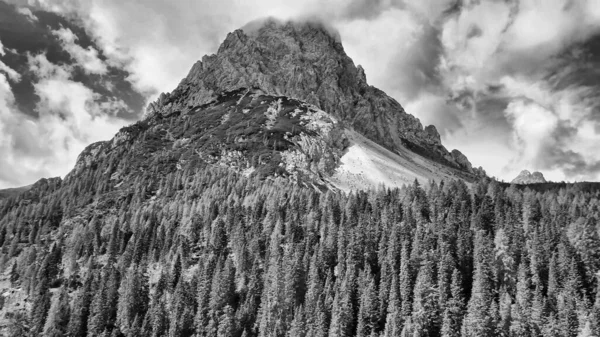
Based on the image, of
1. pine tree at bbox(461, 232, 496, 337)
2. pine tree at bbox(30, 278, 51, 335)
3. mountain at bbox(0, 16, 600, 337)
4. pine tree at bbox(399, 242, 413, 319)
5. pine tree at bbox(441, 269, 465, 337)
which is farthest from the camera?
pine tree at bbox(30, 278, 51, 335)

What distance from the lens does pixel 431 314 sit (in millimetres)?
110625

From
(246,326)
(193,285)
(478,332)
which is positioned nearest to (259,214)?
(193,285)

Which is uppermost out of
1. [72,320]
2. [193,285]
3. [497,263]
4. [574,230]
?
[574,230]

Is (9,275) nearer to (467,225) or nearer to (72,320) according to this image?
(72,320)

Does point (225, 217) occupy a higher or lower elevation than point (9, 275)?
higher

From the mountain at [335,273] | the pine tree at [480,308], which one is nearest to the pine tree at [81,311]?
the mountain at [335,273]

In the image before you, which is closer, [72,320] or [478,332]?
[478,332]

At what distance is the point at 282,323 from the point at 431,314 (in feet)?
128

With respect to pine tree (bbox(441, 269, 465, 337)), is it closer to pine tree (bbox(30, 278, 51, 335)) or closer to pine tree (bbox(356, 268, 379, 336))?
pine tree (bbox(356, 268, 379, 336))

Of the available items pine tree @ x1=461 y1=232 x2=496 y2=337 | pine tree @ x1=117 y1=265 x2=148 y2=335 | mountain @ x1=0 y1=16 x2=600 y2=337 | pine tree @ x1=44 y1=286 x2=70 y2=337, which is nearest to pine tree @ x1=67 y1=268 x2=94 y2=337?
mountain @ x1=0 y1=16 x2=600 y2=337

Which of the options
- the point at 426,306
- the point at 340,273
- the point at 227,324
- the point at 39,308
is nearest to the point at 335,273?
the point at 340,273

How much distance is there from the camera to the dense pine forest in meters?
112

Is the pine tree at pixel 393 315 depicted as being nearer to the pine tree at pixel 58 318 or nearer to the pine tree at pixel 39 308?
the pine tree at pixel 58 318

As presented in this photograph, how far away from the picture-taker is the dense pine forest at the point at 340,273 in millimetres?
112500
